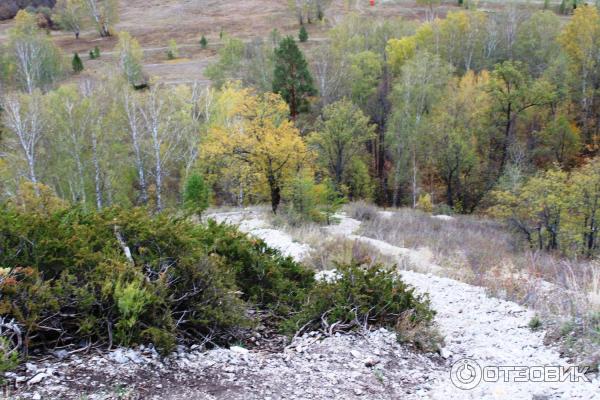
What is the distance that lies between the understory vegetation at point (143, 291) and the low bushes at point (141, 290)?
0.01m

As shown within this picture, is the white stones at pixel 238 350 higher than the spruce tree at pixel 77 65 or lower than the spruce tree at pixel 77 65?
lower

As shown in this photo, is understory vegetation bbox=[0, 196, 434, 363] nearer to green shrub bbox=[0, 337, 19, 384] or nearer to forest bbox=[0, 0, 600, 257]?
green shrub bbox=[0, 337, 19, 384]

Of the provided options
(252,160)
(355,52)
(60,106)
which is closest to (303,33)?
(355,52)

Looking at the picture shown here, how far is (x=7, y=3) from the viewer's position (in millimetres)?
73625

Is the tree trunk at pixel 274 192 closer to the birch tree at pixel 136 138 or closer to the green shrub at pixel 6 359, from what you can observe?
the birch tree at pixel 136 138

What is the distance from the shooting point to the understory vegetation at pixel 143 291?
4.47m

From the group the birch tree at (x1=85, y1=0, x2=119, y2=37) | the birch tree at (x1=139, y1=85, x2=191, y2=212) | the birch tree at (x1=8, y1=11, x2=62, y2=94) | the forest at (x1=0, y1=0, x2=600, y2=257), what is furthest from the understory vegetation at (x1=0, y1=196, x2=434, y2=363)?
the birch tree at (x1=85, y1=0, x2=119, y2=37)

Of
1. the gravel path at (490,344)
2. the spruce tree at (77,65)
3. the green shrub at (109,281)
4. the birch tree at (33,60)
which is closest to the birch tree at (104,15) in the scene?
the spruce tree at (77,65)

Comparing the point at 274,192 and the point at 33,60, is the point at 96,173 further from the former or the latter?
the point at 33,60

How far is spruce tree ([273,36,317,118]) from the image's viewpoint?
34375 millimetres

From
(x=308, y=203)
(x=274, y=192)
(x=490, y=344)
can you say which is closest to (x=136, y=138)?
(x=274, y=192)

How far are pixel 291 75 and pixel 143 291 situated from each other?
32139 millimetres

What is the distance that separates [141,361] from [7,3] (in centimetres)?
8839

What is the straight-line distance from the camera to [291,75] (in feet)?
115
